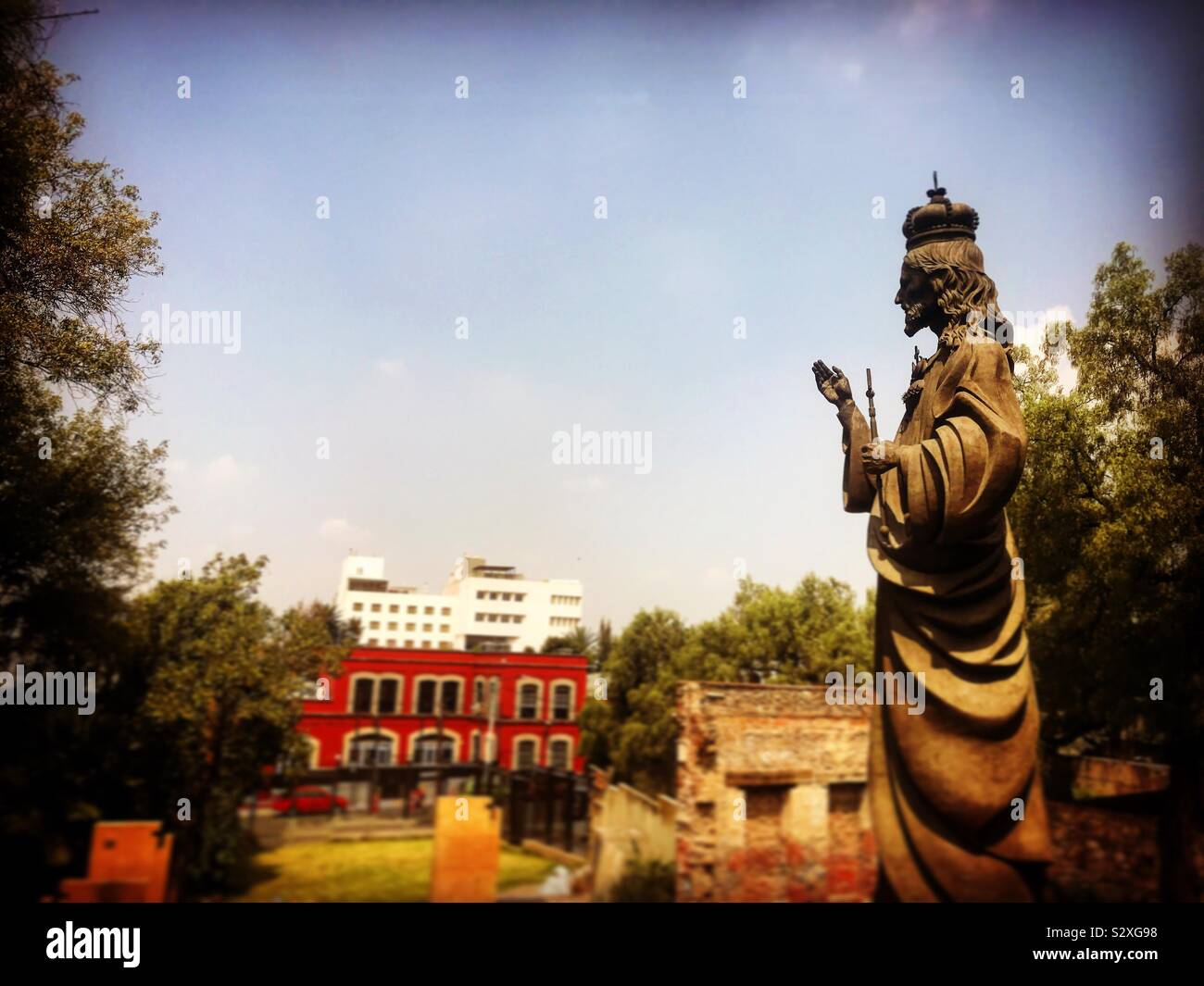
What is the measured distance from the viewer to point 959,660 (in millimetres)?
3408

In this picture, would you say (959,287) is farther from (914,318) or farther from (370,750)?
(370,750)

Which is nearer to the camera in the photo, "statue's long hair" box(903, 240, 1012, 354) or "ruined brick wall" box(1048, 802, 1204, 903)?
"statue's long hair" box(903, 240, 1012, 354)

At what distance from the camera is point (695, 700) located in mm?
6789

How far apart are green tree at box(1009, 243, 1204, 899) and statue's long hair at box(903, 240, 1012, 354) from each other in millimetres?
4686

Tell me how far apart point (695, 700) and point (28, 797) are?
16.1 ft

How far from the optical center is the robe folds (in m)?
3.32

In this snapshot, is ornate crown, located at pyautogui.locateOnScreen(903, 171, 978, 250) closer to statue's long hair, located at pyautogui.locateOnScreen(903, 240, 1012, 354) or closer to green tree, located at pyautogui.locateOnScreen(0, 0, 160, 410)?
statue's long hair, located at pyautogui.locateOnScreen(903, 240, 1012, 354)

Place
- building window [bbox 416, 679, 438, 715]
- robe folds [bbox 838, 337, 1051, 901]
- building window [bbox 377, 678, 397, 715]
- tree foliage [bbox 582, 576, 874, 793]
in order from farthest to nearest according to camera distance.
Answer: tree foliage [bbox 582, 576, 874, 793]
building window [bbox 416, 679, 438, 715]
building window [bbox 377, 678, 397, 715]
robe folds [bbox 838, 337, 1051, 901]

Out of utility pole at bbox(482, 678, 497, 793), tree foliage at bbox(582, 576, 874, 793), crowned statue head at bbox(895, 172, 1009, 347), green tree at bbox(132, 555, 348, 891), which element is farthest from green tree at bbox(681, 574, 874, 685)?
crowned statue head at bbox(895, 172, 1009, 347)

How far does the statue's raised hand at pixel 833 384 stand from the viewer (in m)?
4.16
